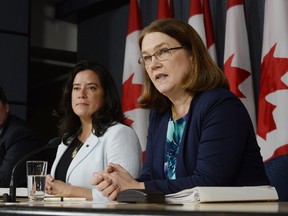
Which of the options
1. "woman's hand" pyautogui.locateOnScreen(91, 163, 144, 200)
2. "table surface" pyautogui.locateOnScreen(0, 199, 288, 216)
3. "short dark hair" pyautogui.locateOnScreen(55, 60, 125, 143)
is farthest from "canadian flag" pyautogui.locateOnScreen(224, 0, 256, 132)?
"table surface" pyautogui.locateOnScreen(0, 199, 288, 216)

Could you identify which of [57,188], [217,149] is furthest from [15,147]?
[217,149]

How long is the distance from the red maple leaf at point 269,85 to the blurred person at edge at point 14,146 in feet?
4.98

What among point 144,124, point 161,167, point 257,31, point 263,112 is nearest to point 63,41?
point 144,124

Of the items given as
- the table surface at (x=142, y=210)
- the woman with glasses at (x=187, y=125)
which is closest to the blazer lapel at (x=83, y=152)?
the woman with glasses at (x=187, y=125)

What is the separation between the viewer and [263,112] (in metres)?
3.29

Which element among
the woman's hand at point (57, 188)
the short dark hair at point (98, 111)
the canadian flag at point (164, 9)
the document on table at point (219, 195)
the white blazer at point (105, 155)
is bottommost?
the woman's hand at point (57, 188)

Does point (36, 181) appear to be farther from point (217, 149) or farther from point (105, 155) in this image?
point (105, 155)

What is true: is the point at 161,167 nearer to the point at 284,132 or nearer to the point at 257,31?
the point at 284,132

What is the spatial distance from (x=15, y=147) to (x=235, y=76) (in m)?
1.51

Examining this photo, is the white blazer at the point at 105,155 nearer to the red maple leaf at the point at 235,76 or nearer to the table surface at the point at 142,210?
the red maple leaf at the point at 235,76

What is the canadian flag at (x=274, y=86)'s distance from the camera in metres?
3.20

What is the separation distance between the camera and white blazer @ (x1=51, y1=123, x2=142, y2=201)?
2.78m

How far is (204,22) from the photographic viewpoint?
3.88 m

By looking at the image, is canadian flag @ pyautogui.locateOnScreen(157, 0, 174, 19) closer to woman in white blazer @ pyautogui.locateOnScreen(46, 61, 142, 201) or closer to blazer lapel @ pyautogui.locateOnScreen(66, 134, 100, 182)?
woman in white blazer @ pyautogui.locateOnScreen(46, 61, 142, 201)
